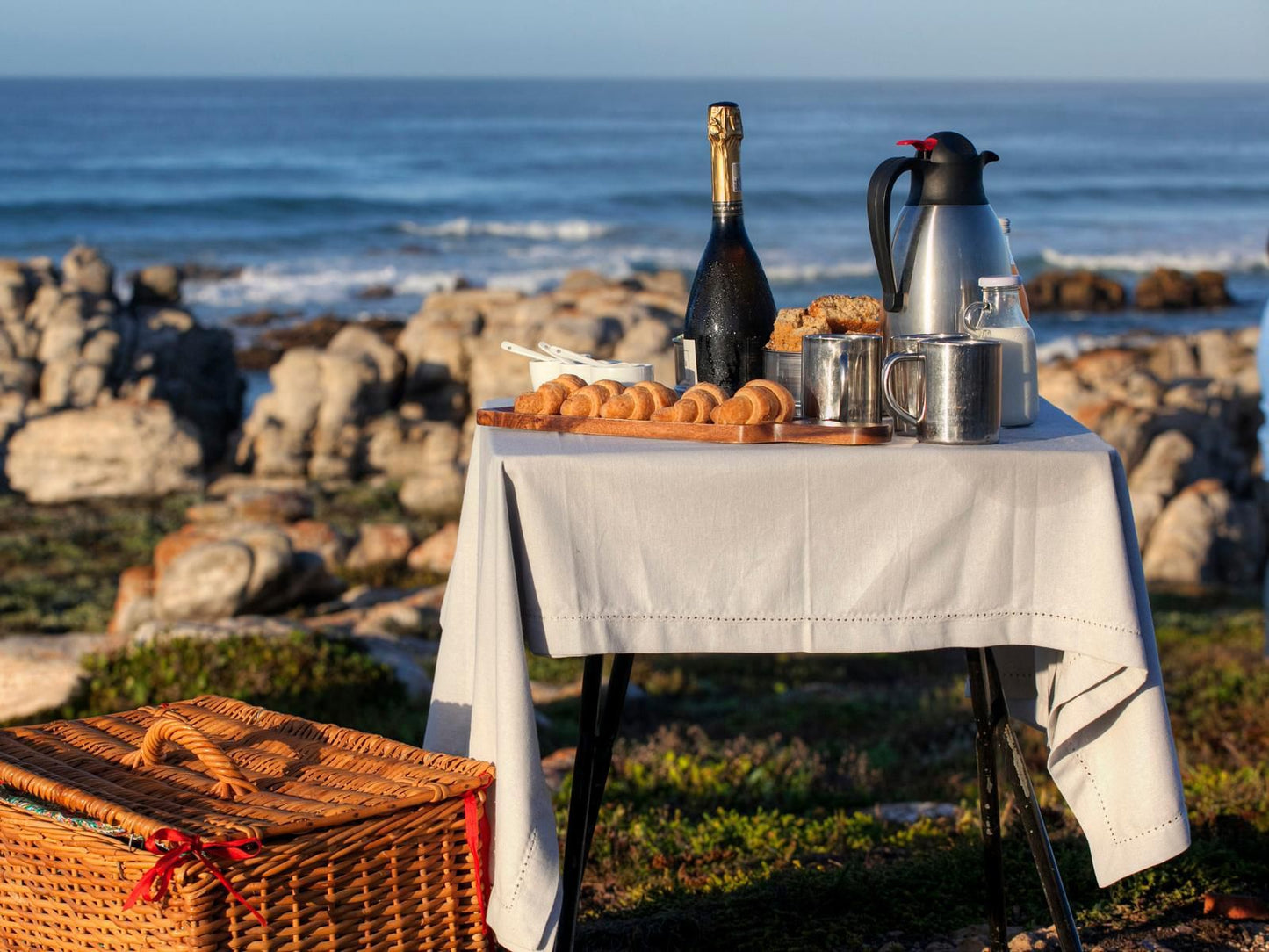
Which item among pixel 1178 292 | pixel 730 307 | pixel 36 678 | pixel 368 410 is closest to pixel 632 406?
pixel 730 307

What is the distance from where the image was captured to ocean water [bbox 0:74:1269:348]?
36.1 meters

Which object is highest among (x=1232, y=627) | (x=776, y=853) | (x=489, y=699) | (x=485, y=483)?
(x=485, y=483)

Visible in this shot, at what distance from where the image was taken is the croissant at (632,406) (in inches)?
117

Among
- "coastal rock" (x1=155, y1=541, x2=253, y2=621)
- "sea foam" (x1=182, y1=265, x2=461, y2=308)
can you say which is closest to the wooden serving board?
"coastal rock" (x1=155, y1=541, x2=253, y2=621)

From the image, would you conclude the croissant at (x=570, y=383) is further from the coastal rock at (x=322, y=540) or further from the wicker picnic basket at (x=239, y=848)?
the coastal rock at (x=322, y=540)

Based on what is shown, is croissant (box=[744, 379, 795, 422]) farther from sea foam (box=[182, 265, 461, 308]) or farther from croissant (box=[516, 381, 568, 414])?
sea foam (box=[182, 265, 461, 308])

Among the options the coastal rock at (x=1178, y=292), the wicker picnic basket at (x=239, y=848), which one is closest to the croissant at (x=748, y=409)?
the wicker picnic basket at (x=239, y=848)

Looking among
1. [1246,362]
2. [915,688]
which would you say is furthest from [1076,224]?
[915,688]

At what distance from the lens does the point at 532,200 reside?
153 feet

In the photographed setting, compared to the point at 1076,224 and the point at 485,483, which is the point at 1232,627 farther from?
the point at 1076,224

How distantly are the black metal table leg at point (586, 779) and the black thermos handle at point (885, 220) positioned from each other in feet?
3.43

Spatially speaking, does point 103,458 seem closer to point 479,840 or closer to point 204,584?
point 204,584

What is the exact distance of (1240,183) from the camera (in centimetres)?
5278

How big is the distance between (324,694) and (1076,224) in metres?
40.5
